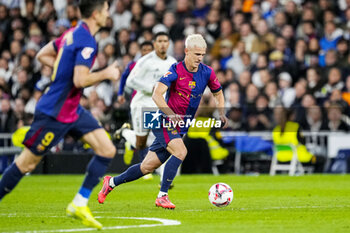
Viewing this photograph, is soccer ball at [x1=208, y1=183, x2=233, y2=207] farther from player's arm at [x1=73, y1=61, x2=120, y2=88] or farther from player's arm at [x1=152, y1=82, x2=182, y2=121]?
player's arm at [x1=73, y1=61, x2=120, y2=88]

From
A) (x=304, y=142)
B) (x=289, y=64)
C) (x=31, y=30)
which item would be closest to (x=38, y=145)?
(x=304, y=142)

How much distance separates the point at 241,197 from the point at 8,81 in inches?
461

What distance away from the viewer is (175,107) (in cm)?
1022

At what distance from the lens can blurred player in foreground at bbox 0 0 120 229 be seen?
764 cm

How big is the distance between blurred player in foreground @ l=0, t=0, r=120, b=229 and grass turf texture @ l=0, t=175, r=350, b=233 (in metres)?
0.50

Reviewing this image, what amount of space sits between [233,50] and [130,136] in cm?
646

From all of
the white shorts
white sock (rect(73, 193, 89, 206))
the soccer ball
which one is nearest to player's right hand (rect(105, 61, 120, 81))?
white sock (rect(73, 193, 89, 206))

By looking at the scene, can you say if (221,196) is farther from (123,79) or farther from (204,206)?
(123,79)

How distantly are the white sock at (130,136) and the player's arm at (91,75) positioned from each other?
773cm

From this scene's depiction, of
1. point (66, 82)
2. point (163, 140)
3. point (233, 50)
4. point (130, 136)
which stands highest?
point (233, 50)

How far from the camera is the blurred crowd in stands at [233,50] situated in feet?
61.6

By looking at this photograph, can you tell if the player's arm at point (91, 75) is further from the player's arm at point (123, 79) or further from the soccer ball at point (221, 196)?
the player's arm at point (123, 79)

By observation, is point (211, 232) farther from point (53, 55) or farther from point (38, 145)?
point (53, 55)

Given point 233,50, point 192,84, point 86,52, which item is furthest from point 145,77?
point 233,50
